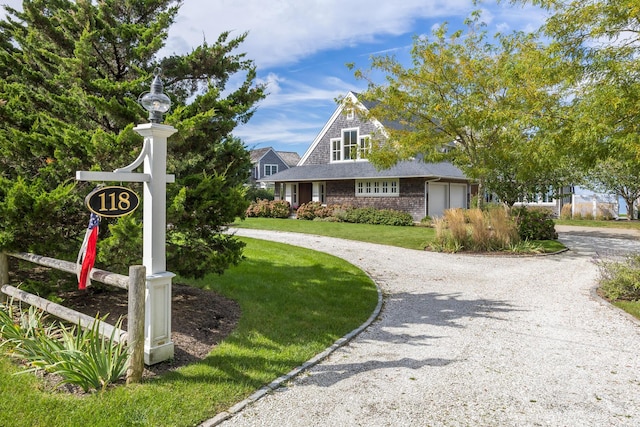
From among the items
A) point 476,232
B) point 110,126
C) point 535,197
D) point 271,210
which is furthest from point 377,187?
point 110,126

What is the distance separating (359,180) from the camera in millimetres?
24062

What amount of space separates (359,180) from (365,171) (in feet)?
2.36

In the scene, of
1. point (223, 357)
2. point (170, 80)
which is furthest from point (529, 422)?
point (170, 80)

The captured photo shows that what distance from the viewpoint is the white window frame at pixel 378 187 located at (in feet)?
75.0

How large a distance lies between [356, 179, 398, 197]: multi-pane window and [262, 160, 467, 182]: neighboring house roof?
0.66 metres

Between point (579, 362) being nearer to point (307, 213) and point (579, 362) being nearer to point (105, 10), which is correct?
point (105, 10)

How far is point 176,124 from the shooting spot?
441cm

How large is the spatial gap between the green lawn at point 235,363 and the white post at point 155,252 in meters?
0.34

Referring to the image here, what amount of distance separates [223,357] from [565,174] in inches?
844

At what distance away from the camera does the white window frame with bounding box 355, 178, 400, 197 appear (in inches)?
901

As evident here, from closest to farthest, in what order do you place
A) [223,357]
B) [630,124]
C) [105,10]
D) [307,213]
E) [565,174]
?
[223,357] → [105,10] → [630,124] → [565,174] → [307,213]

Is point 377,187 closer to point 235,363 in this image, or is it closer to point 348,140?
point 348,140

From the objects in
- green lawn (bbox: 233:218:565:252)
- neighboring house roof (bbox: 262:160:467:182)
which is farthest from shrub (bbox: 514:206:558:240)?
neighboring house roof (bbox: 262:160:467:182)

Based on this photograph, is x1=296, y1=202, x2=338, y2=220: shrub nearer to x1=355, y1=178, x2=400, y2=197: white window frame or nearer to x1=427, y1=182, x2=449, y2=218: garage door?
x1=355, y1=178, x2=400, y2=197: white window frame
